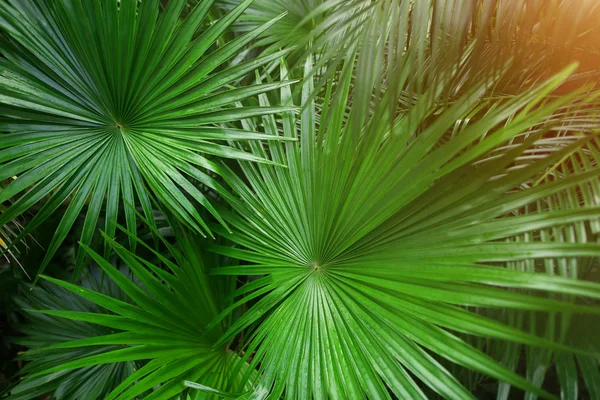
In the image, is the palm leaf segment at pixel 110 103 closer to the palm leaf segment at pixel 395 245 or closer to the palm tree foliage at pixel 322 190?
the palm tree foliage at pixel 322 190

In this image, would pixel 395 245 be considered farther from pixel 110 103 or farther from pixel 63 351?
pixel 63 351

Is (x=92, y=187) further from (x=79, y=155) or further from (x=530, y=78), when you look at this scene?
(x=530, y=78)

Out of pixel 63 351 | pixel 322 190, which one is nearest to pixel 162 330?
pixel 322 190

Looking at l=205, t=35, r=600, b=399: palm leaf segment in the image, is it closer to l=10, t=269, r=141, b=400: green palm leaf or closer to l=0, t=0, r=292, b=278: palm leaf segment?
l=0, t=0, r=292, b=278: palm leaf segment

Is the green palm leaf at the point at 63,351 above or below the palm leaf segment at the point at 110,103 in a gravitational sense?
below

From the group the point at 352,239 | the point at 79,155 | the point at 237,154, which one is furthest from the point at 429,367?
the point at 79,155

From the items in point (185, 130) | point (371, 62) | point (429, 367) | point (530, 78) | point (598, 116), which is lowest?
point (429, 367)

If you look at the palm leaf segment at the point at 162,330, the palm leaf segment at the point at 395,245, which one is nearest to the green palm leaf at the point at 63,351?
the palm leaf segment at the point at 162,330
